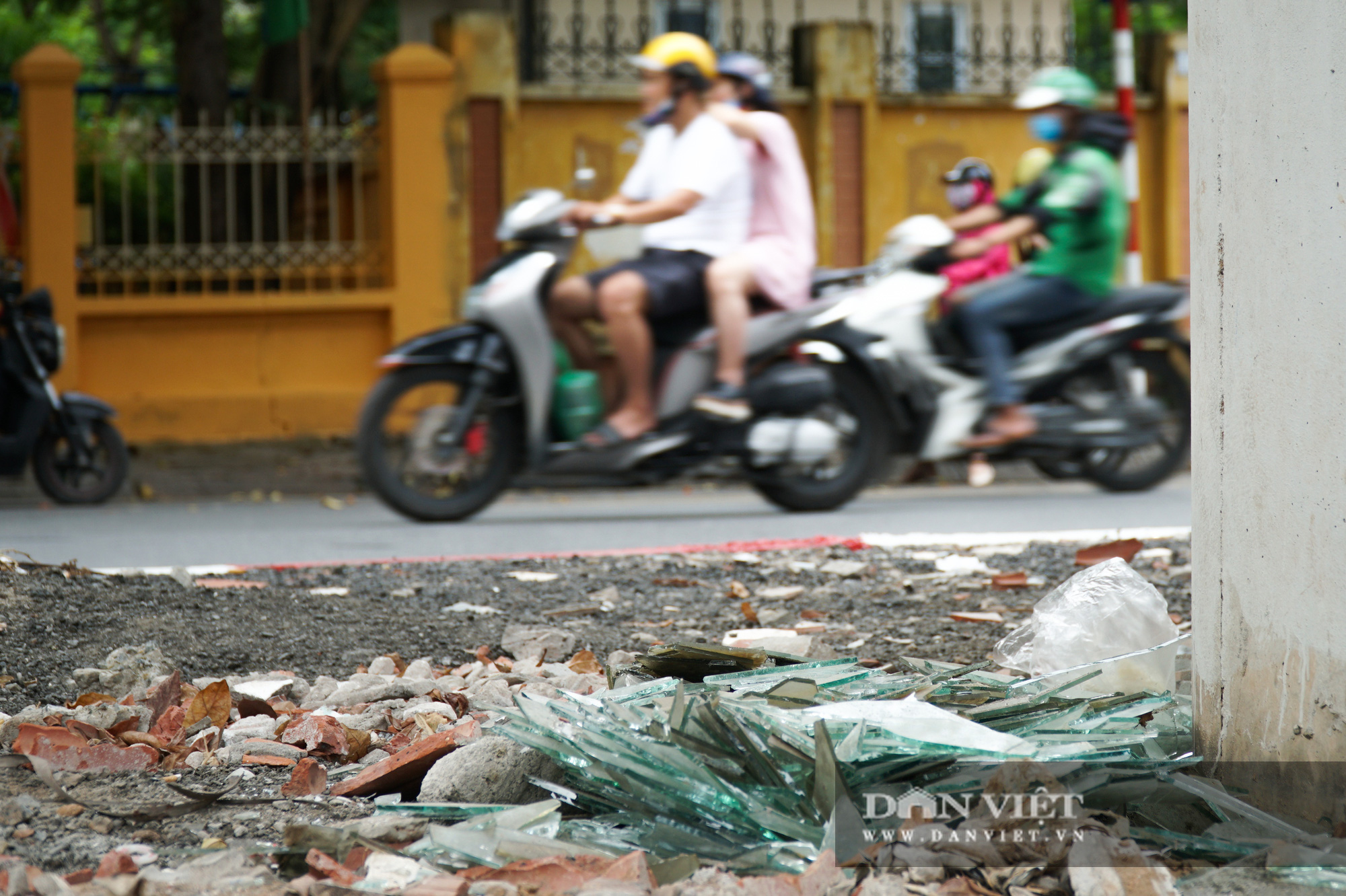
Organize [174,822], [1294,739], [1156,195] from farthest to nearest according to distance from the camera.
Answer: [1156,195], [174,822], [1294,739]

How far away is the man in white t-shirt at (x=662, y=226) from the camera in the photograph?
20.5 ft

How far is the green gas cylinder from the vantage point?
6.36m

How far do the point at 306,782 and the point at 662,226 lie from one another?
4.47m

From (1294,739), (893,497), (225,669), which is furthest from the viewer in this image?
(893,497)

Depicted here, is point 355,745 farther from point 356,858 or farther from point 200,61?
point 200,61

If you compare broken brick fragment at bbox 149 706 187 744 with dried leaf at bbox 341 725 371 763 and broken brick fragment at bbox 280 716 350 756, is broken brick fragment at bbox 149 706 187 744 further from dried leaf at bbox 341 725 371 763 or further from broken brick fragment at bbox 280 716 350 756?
dried leaf at bbox 341 725 371 763

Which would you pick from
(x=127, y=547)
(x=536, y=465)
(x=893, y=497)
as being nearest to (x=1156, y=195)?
(x=893, y=497)

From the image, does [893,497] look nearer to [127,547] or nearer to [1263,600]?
[127,547]

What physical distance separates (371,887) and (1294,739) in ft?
4.09

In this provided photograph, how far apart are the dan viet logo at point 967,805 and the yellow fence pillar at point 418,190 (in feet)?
30.0

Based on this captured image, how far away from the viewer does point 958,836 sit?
6.10 ft

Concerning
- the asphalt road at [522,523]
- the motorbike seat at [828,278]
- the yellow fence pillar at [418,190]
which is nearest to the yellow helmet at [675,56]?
the motorbike seat at [828,278]

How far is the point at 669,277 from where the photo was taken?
630 centimetres

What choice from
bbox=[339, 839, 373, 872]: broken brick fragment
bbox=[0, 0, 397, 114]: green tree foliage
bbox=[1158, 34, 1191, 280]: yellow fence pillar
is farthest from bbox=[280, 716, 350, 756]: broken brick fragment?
bbox=[1158, 34, 1191, 280]: yellow fence pillar
